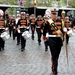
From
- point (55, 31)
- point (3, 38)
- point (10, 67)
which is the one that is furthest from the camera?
point (3, 38)

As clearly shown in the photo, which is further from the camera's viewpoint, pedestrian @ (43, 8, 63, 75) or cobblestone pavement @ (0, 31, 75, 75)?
cobblestone pavement @ (0, 31, 75, 75)

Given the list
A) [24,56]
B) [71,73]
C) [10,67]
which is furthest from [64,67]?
[24,56]

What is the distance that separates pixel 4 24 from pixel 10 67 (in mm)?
4807

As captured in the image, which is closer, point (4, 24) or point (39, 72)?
point (39, 72)

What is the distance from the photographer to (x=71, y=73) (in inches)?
390

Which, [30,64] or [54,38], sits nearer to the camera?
[54,38]

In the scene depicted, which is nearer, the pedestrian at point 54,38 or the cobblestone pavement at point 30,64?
the pedestrian at point 54,38

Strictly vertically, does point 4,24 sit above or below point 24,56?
above

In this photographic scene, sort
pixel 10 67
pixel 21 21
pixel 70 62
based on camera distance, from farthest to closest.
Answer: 1. pixel 21 21
2. pixel 70 62
3. pixel 10 67

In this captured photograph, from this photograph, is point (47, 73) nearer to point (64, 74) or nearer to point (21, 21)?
point (64, 74)

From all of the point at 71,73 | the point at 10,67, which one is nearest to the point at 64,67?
the point at 71,73

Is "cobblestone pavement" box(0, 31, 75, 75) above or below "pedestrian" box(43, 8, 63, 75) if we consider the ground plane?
below

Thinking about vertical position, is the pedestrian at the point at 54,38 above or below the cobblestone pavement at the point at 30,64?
above

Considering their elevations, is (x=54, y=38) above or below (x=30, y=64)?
above
